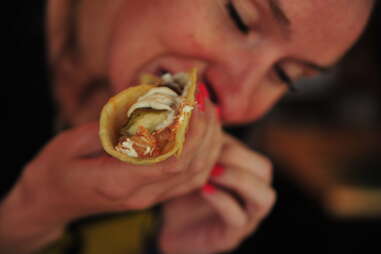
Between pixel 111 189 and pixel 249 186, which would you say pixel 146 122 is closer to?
pixel 111 189

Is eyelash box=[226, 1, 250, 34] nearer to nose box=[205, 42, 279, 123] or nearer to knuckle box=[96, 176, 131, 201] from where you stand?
nose box=[205, 42, 279, 123]

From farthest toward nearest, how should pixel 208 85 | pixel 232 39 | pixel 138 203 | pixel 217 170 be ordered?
pixel 217 170 < pixel 208 85 < pixel 232 39 < pixel 138 203

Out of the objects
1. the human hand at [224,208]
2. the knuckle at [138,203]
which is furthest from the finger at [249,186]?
the knuckle at [138,203]

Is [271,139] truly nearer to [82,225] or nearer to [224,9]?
[82,225]

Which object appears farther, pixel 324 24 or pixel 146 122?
pixel 324 24

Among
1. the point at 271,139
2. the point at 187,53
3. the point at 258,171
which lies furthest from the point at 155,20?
the point at 271,139

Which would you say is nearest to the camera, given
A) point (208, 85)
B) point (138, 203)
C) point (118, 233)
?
point (138, 203)

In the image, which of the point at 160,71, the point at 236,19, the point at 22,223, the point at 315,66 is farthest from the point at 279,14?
the point at 22,223

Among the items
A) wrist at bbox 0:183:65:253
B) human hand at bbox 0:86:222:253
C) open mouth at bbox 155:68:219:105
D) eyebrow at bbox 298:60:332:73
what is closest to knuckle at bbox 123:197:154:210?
human hand at bbox 0:86:222:253
